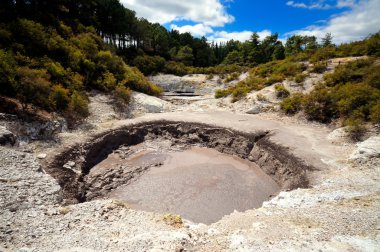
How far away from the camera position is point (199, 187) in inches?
487

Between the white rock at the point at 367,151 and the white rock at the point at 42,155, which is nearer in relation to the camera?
the white rock at the point at 367,151

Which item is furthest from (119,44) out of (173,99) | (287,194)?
(287,194)

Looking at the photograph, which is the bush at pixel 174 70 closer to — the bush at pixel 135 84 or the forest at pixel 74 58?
the forest at pixel 74 58

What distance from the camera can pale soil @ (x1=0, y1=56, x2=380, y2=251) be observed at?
6.15 metres

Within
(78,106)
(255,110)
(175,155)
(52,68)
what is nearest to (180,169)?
(175,155)

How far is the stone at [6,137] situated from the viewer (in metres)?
10.8

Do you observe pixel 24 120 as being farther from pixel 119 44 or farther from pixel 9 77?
pixel 119 44

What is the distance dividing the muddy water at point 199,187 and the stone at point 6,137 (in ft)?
18.7

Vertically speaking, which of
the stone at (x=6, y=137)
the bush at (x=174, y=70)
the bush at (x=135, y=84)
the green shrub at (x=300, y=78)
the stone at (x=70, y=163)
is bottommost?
the stone at (x=70, y=163)

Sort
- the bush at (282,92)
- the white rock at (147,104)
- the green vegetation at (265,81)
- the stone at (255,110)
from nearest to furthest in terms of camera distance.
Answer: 1. the stone at (255,110)
2. the white rock at (147,104)
3. the bush at (282,92)
4. the green vegetation at (265,81)

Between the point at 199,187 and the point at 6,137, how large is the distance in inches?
405

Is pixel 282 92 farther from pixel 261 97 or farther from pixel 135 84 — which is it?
pixel 135 84

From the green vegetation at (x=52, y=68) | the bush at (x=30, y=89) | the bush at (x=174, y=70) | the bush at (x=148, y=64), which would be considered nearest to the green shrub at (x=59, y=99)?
the green vegetation at (x=52, y=68)

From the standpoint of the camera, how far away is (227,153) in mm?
16406
